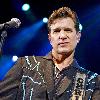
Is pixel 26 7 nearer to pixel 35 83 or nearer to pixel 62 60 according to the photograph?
pixel 62 60

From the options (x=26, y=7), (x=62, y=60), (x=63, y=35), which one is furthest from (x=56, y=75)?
(x=26, y=7)

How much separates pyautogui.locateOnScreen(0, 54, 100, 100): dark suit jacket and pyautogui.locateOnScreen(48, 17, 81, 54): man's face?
0.24m

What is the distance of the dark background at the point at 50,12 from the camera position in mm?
8305

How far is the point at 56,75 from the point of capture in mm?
3877

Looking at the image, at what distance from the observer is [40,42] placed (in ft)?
28.8

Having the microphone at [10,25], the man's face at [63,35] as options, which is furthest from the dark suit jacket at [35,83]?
the microphone at [10,25]

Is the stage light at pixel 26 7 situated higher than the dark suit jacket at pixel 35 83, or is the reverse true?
the stage light at pixel 26 7

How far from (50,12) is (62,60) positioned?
4.59 meters

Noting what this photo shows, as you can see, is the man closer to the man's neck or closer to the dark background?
the man's neck

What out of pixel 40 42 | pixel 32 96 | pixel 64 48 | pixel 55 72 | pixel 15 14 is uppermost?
pixel 15 14

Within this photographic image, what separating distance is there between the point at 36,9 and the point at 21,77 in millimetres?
5057

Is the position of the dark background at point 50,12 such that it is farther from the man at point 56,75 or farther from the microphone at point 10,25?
the microphone at point 10,25

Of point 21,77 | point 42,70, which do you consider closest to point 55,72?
point 42,70

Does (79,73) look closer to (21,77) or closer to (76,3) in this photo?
(21,77)
